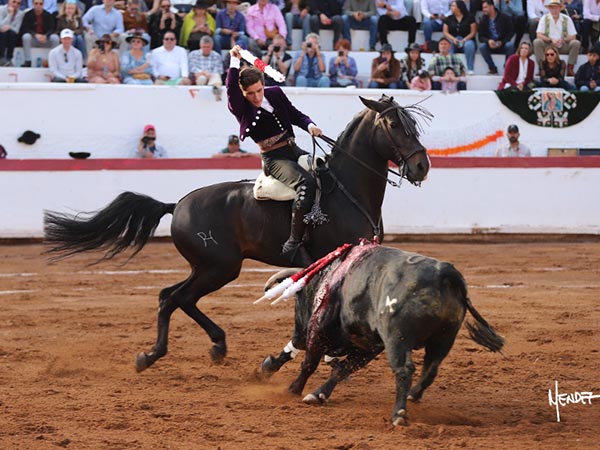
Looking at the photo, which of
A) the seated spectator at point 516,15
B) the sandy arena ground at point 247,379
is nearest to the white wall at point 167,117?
the seated spectator at point 516,15

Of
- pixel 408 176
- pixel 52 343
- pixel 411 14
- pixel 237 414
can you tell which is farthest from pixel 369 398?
pixel 411 14

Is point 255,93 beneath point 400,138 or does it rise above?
above

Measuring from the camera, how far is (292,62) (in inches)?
638

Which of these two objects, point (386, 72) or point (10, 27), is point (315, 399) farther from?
point (10, 27)

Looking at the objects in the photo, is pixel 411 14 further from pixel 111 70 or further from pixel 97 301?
pixel 97 301

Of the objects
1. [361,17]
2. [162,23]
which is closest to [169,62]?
[162,23]

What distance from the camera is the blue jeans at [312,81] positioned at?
15.7 meters

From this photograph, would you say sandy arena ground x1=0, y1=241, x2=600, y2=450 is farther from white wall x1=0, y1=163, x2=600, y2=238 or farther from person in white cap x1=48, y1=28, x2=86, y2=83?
person in white cap x1=48, y1=28, x2=86, y2=83

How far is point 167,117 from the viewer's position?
15.1 metres

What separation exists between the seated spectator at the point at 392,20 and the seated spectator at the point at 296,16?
4.24 feet

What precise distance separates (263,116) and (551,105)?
33.0 ft

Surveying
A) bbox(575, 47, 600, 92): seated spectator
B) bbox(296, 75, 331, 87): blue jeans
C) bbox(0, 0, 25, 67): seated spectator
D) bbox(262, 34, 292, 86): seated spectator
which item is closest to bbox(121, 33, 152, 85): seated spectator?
bbox(0, 0, 25, 67): seated spectator

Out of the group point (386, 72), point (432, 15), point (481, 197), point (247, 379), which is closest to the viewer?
point (247, 379)

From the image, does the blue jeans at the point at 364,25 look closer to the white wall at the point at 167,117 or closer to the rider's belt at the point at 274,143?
the white wall at the point at 167,117
